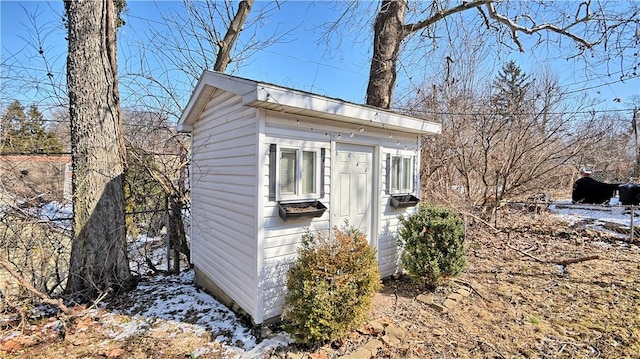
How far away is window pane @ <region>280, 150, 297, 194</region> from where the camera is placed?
3.32 m

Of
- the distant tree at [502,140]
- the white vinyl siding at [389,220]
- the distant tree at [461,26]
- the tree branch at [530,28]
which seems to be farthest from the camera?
the distant tree at [502,140]

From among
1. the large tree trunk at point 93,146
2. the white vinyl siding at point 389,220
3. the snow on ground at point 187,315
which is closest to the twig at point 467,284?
the white vinyl siding at point 389,220

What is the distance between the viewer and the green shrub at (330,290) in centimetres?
284

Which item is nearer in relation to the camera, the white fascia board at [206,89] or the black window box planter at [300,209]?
the white fascia board at [206,89]

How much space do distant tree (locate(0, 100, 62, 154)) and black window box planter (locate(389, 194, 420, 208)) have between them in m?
5.23

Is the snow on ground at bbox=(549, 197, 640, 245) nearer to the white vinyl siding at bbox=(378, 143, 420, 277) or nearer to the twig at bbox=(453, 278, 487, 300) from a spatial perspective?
the twig at bbox=(453, 278, 487, 300)

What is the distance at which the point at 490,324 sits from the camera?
3.45m

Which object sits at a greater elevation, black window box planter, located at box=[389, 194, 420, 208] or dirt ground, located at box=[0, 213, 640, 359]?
black window box planter, located at box=[389, 194, 420, 208]

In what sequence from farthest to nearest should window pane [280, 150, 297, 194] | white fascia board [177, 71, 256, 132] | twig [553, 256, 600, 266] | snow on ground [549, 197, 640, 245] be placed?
snow on ground [549, 197, 640, 245], twig [553, 256, 600, 266], window pane [280, 150, 297, 194], white fascia board [177, 71, 256, 132]

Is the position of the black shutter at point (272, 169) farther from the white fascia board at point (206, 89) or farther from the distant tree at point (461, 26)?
the distant tree at point (461, 26)

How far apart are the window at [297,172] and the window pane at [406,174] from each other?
6.71 ft

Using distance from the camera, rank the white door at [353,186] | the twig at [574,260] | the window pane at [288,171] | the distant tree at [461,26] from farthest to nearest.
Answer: the distant tree at [461,26], the twig at [574,260], the white door at [353,186], the window pane at [288,171]

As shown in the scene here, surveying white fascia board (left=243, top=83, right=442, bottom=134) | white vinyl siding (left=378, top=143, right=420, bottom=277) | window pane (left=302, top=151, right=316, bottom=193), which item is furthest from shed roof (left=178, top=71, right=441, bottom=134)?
window pane (left=302, top=151, right=316, bottom=193)

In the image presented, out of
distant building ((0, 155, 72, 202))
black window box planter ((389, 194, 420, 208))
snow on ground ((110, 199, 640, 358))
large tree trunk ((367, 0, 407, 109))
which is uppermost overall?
large tree trunk ((367, 0, 407, 109))
